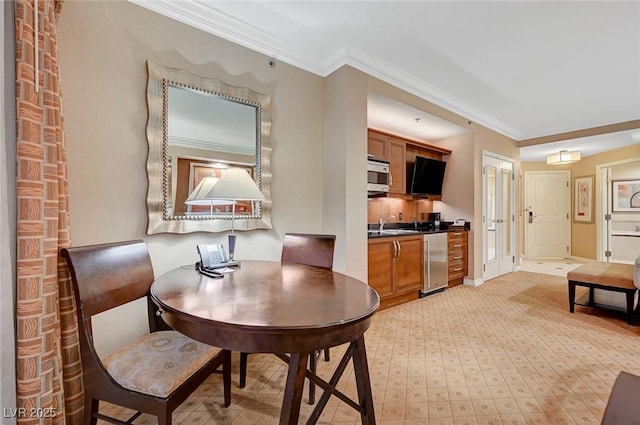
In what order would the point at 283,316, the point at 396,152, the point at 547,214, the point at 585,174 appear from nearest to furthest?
the point at 283,316 → the point at 396,152 → the point at 585,174 → the point at 547,214

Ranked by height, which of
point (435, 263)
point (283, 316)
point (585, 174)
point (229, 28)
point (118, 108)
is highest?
point (229, 28)

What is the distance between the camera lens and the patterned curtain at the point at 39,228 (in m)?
1.25

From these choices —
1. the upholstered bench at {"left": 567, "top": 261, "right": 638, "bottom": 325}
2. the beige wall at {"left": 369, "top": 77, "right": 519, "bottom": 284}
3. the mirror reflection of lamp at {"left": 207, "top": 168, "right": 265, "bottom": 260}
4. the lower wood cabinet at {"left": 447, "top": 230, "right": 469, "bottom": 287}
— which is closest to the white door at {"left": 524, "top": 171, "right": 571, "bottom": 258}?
the beige wall at {"left": 369, "top": 77, "right": 519, "bottom": 284}

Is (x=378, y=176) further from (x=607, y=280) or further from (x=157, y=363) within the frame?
(x=157, y=363)

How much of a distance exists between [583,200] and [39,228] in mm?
9315

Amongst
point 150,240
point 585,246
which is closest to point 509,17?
point 150,240

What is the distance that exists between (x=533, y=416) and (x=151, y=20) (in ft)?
11.5

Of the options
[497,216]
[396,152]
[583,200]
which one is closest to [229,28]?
[396,152]

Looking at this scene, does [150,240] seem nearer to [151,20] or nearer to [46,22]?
[46,22]

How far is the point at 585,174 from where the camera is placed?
265 inches

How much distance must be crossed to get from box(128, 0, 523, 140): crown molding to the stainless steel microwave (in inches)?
36.9

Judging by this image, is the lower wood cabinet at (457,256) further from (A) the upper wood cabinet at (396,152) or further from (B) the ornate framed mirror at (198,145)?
(B) the ornate framed mirror at (198,145)

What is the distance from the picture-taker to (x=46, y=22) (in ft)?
4.62

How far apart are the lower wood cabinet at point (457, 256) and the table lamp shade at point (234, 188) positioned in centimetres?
345
